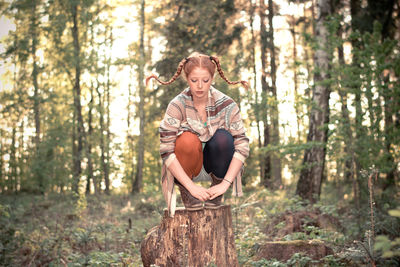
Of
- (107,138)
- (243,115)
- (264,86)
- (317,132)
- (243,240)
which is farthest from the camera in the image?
(107,138)

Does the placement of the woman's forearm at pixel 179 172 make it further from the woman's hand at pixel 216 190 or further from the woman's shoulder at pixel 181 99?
the woman's shoulder at pixel 181 99

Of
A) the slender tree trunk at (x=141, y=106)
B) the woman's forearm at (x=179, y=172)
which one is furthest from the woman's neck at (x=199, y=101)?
the slender tree trunk at (x=141, y=106)

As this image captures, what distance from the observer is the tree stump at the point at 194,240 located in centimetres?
364

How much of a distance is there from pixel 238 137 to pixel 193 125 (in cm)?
44

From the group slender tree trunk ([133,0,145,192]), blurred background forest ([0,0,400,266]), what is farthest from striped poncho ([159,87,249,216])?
slender tree trunk ([133,0,145,192])

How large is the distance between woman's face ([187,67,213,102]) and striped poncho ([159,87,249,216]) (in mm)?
134

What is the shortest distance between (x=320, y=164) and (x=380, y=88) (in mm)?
2257

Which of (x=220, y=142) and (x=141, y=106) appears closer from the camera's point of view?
(x=220, y=142)

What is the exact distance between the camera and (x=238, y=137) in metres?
3.65

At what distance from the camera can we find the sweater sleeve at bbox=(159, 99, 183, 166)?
345 cm

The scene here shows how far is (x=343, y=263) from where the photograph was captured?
4.20 meters

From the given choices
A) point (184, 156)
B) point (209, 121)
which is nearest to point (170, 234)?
point (184, 156)

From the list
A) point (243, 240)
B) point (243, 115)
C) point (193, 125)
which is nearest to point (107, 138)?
point (243, 115)

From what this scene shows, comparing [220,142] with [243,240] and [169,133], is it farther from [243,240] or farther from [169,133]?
[243,240]
